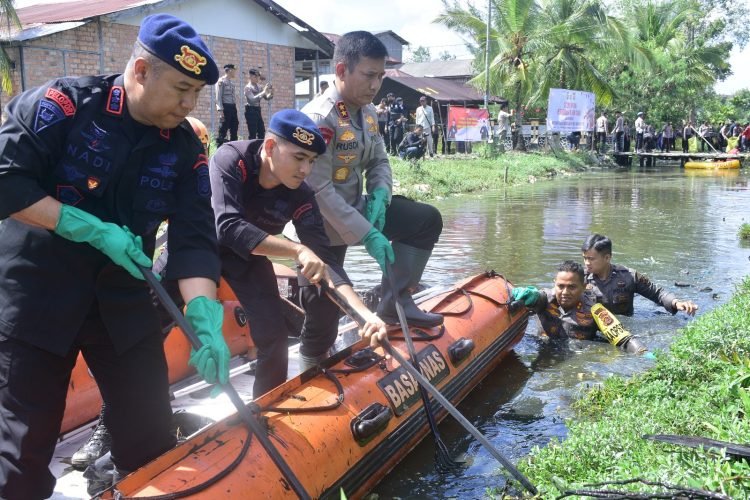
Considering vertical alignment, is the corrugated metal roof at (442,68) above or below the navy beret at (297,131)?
above

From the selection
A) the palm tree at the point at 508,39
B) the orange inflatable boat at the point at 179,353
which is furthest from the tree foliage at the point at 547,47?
the orange inflatable boat at the point at 179,353

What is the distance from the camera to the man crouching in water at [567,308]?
233 inches

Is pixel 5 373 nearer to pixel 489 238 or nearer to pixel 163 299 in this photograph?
pixel 163 299

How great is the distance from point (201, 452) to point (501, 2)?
2399 centimetres

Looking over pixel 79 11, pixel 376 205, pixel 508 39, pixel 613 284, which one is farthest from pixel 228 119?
pixel 508 39

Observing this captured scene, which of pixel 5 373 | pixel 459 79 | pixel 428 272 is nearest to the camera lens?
pixel 5 373

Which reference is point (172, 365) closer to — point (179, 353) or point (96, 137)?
point (179, 353)

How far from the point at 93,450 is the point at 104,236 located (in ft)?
5.20

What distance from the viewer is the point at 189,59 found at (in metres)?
2.24

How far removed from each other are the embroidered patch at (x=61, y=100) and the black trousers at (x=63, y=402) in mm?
617

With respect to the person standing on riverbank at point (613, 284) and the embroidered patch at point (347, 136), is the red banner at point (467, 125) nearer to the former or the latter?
the person standing on riverbank at point (613, 284)

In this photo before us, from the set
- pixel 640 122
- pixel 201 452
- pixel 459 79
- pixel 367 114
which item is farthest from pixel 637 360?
pixel 459 79

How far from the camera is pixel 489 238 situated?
35.2ft

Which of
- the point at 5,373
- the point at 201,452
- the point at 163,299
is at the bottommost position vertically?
the point at 201,452
